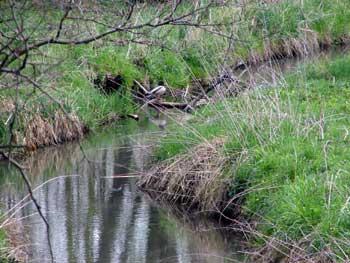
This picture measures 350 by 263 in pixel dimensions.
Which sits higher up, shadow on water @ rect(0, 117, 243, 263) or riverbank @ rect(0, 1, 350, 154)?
riverbank @ rect(0, 1, 350, 154)

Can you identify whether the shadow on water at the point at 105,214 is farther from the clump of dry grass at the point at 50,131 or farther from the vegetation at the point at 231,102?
the vegetation at the point at 231,102

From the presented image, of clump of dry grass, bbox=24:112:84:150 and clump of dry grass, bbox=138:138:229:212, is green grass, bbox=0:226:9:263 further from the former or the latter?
clump of dry grass, bbox=24:112:84:150

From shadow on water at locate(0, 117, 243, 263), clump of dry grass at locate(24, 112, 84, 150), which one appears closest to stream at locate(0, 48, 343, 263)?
shadow on water at locate(0, 117, 243, 263)

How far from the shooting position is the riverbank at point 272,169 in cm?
685

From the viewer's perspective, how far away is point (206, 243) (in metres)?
7.99

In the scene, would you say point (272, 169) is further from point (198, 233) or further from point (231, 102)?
point (231, 102)

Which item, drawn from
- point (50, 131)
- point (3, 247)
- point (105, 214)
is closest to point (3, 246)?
point (3, 247)

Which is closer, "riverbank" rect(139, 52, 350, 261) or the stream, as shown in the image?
"riverbank" rect(139, 52, 350, 261)

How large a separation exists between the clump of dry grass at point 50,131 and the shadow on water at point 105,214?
5.7 inches

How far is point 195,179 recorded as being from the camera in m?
8.78

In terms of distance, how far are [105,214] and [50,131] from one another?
9.13ft

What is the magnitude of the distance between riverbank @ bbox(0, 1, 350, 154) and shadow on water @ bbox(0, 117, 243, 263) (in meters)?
0.48

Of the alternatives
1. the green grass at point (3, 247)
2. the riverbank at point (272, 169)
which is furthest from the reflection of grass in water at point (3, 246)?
the riverbank at point (272, 169)

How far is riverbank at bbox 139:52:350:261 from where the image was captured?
685 centimetres
